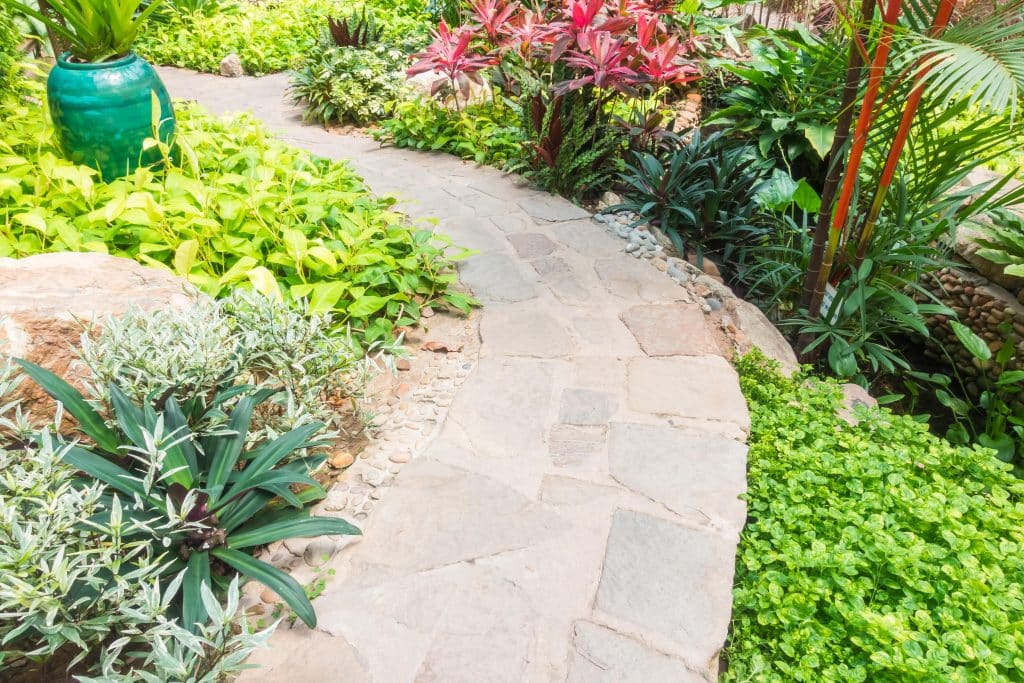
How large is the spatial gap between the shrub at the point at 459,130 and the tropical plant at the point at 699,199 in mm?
967

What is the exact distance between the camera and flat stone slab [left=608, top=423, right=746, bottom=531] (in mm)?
1957

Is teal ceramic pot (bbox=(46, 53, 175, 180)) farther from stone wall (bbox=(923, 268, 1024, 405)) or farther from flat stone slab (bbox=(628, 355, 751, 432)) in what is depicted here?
stone wall (bbox=(923, 268, 1024, 405))

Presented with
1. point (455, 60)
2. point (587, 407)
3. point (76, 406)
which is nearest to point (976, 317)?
point (587, 407)

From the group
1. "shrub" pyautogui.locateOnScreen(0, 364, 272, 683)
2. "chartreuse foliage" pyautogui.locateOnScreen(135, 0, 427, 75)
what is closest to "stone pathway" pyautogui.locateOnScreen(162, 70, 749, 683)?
"shrub" pyautogui.locateOnScreen(0, 364, 272, 683)

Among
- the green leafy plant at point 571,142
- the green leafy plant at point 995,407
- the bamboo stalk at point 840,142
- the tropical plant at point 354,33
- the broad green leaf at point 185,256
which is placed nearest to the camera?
the bamboo stalk at point 840,142

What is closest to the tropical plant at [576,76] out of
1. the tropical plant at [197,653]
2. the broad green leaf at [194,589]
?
the broad green leaf at [194,589]

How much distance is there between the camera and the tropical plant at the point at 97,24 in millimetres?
3100

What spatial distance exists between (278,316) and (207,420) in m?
0.41

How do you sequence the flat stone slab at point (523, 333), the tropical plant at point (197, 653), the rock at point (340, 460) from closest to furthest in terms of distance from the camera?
the tropical plant at point (197, 653), the rock at point (340, 460), the flat stone slab at point (523, 333)

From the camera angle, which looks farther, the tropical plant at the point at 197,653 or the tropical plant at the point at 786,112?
the tropical plant at the point at 786,112

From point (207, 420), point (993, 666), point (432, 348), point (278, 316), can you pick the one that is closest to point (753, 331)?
point (432, 348)

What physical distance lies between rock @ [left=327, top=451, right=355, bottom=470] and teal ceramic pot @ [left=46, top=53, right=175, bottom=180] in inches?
82.0

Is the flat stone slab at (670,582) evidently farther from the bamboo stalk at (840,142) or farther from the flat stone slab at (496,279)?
the bamboo stalk at (840,142)

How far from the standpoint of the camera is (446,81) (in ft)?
15.2
